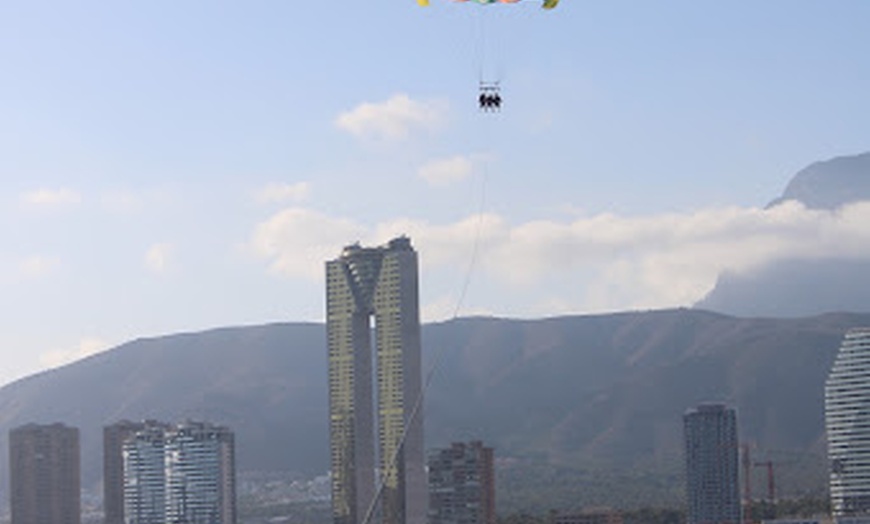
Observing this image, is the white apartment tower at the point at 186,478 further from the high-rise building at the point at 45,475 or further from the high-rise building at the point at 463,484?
the high-rise building at the point at 463,484

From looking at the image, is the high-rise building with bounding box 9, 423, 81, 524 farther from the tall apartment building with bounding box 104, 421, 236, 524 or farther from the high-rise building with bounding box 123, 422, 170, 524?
the tall apartment building with bounding box 104, 421, 236, 524

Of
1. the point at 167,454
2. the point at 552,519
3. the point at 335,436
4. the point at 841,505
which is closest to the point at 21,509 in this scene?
the point at 167,454

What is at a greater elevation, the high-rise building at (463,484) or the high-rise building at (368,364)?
the high-rise building at (368,364)

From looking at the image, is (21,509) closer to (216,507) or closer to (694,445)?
(216,507)

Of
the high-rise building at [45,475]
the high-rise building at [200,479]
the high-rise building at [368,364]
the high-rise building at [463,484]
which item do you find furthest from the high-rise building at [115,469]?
the high-rise building at [463,484]

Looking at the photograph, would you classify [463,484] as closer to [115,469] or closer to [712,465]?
[712,465]

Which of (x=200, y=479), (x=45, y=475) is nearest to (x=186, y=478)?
(x=200, y=479)

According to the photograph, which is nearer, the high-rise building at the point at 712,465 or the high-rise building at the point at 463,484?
the high-rise building at the point at 463,484
